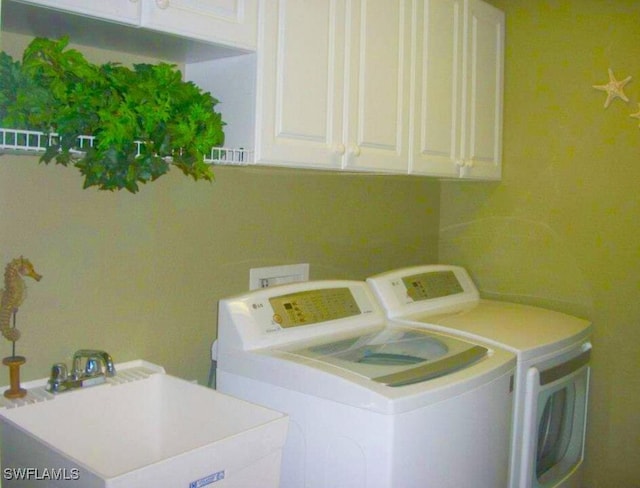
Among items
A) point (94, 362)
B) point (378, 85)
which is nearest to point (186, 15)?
point (378, 85)

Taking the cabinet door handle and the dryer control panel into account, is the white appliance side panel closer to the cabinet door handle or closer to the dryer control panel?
the dryer control panel

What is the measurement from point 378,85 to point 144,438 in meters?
1.16

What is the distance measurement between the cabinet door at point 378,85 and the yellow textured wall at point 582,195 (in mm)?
771

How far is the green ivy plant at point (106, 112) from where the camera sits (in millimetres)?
1140

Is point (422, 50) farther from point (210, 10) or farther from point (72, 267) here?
point (72, 267)

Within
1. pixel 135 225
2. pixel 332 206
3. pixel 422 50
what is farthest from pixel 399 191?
pixel 135 225

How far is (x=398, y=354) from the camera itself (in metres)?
1.75

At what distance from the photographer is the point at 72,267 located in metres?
1.51

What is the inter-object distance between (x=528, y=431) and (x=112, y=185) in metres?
1.38

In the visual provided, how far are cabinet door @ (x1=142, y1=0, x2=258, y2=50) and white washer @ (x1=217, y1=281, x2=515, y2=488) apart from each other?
0.70 metres

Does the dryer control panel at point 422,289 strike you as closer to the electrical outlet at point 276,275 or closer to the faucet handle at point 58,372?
the electrical outlet at point 276,275

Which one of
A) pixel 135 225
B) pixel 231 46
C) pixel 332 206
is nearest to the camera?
pixel 231 46

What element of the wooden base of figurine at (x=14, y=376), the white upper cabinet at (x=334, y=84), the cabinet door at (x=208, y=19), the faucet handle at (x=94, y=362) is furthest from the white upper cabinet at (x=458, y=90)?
the wooden base of figurine at (x=14, y=376)

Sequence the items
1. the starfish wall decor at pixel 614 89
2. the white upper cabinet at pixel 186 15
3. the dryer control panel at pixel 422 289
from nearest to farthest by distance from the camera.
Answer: the white upper cabinet at pixel 186 15 → the dryer control panel at pixel 422 289 → the starfish wall decor at pixel 614 89
